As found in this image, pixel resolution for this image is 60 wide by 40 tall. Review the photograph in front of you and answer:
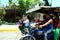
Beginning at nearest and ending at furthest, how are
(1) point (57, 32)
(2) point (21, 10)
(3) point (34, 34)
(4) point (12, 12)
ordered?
(1) point (57, 32), (3) point (34, 34), (4) point (12, 12), (2) point (21, 10)

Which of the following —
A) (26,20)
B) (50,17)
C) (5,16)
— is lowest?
(5,16)

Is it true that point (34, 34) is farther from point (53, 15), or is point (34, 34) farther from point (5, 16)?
point (5, 16)

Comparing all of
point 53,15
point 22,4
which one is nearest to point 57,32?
point 53,15

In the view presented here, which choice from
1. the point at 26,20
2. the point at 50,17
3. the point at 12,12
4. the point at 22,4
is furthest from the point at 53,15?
the point at 22,4

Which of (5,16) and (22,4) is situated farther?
(22,4)

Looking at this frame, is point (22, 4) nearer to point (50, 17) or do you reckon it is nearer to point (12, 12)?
point (12, 12)

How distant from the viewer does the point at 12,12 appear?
159 feet

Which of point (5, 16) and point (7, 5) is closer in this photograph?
point (5, 16)

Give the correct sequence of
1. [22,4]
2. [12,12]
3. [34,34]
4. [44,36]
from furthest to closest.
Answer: [22,4]
[12,12]
[34,34]
[44,36]

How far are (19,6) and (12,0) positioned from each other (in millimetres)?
3825

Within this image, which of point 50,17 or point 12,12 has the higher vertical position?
point 50,17

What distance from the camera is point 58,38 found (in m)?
9.44

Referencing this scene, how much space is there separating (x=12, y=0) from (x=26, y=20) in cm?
4141

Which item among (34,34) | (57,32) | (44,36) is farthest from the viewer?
(34,34)
